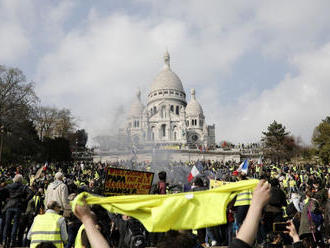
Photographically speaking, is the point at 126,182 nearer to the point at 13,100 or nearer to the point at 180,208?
the point at 180,208

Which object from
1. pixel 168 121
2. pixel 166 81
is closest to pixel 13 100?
pixel 168 121

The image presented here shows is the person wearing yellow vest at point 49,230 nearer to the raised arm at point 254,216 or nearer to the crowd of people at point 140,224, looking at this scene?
the crowd of people at point 140,224

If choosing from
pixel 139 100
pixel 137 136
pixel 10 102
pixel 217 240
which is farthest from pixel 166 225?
pixel 139 100

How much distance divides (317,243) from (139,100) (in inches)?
3800

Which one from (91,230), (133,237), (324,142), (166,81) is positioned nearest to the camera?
(91,230)

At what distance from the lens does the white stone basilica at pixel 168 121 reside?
8450cm

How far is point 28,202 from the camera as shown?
27.2 feet

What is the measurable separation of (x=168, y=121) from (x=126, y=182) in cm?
7996

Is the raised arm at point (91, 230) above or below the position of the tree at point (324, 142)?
below

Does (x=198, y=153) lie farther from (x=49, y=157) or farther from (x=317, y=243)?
(x=317, y=243)

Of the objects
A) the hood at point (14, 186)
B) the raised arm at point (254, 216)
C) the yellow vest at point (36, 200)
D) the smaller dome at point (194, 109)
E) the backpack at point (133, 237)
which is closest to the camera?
the raised arm at point (254, 216)

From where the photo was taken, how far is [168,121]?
86.5 m

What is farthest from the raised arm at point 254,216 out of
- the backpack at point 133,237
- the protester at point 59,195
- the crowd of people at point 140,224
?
the protester at point 59,195

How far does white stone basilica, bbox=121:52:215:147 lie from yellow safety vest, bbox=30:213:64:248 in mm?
72693
